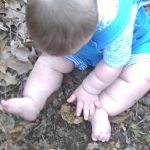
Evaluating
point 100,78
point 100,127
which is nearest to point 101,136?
point 100,127

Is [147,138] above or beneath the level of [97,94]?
beneath

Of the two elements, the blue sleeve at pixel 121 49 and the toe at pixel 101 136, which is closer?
the blue sleeve at pixel 121 49

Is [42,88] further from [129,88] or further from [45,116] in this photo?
[129,88]

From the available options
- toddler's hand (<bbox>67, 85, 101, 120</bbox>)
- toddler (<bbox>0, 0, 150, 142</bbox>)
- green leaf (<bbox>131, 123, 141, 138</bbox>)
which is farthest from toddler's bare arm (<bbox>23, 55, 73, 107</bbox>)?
green leaf (<bbox>131, 123, 141, 138</bbox>)

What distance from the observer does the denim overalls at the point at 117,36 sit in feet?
6.75

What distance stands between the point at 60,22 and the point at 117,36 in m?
0.39

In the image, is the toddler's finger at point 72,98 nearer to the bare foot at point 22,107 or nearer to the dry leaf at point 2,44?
the bare foot at point 22,107

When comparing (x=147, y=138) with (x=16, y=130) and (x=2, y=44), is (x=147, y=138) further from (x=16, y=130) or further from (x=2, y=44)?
(x=2, y=44)

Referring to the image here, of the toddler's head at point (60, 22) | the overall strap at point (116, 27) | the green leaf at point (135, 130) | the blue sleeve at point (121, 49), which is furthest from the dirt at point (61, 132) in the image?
the toddler's head at point (60, 22)

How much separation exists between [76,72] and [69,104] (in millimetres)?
176

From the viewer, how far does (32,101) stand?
2.26m

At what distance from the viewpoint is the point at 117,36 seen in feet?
6.79

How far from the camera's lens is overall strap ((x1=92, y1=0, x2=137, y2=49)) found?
2.05 metres

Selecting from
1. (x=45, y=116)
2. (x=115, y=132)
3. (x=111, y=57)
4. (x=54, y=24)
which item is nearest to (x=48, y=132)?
(x=45, y=116)
